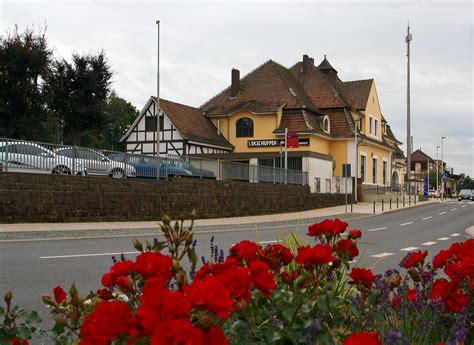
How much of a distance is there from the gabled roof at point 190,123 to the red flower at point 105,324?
4008 cm

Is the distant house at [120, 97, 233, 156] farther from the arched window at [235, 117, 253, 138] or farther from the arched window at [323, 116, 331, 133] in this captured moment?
the arched window at [323, 116, 331, 133]

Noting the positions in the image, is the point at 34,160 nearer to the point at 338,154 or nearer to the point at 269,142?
the point at 269,142

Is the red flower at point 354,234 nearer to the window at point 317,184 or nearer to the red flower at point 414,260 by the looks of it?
the red flower at point 414,260

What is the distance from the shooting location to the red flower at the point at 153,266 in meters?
2.03

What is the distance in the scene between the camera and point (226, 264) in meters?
2.12

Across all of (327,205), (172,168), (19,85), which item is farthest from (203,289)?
(327,205)

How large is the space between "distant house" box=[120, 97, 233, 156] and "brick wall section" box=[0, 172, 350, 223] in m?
12.1

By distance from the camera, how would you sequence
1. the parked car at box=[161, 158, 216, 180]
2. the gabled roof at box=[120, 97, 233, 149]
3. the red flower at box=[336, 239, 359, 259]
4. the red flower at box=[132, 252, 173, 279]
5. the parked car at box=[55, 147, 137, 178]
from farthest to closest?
the gabled roof at box=[120, 97, 233, 149] < the parked car at box=[161, 158, 216, 180] < the parked car at box=[55, 147, 137, 178] < the red flower at box=[336, 239, 359, 259] < the red flower at box=[132, 252, 173, 279]

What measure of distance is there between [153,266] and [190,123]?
42111 millimetres

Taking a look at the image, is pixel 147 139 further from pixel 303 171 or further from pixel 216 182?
pixel 216 182

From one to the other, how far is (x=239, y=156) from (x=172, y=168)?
17911mm

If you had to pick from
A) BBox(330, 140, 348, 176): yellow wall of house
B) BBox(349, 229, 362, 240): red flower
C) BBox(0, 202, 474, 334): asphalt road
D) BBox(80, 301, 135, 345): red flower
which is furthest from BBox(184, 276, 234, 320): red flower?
BBox(330, 140, 348, 176): yellow wall of house

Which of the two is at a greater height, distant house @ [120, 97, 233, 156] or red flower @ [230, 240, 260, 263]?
distant house @ [120, 97, 233, 156]

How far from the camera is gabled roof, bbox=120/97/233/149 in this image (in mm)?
42312
